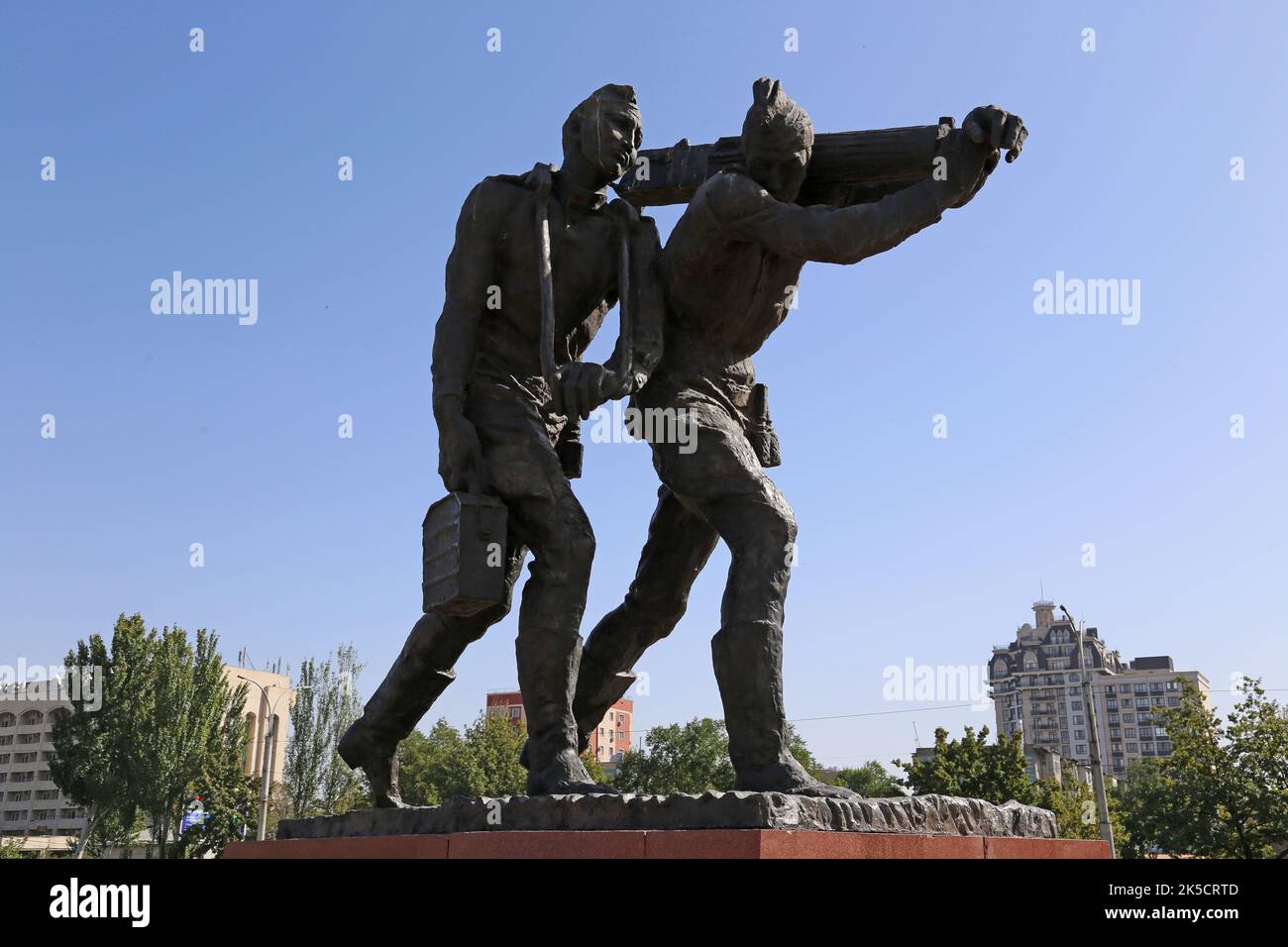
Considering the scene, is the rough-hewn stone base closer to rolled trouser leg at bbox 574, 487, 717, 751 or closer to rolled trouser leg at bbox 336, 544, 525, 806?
rolled trouser leg at bbox 336, 544, 525, 806

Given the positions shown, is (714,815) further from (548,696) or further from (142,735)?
(142,735)

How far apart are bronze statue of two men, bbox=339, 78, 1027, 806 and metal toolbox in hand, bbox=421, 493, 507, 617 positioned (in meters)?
0.14

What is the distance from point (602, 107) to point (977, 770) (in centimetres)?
2398

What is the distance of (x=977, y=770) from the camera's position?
85.4ft

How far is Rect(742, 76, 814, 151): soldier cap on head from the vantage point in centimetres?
456

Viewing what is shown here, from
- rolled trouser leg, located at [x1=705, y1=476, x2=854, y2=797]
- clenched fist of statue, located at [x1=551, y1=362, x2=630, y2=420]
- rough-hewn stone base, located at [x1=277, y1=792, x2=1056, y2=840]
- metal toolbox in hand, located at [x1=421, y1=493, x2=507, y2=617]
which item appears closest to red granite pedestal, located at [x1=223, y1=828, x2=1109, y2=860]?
rough-hewn stone base, located at [x1=277, y1=792, x2=1056, y2=840]

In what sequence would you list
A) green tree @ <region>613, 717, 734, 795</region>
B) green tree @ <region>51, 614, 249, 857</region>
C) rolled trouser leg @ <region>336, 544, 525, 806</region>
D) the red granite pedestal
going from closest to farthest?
the red granite pedestal < rolled trouser leg @ <region>336, 544, 525, 806</region> < green tree @ <region>51, 614, 249, 857</region> < green tree @ <region>613, 717, 734, 795</region>

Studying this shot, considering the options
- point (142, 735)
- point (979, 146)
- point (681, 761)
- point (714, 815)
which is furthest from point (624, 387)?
point (681, 761)

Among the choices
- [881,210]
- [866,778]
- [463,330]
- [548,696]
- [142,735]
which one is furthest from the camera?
[866,778]

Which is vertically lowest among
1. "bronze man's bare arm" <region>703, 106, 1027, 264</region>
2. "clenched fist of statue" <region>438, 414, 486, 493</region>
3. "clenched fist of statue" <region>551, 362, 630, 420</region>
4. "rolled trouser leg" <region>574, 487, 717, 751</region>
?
"rolled trouser leg" <region>574, 487, 717, 751</region>
